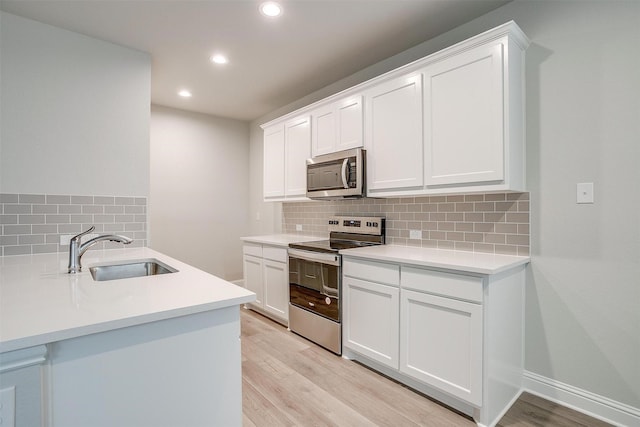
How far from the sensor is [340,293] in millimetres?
2561

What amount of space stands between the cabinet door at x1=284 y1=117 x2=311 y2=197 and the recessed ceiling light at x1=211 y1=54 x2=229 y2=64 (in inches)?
35.3

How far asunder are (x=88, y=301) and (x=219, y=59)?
2.56 m

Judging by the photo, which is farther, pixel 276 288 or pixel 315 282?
pixel 276 288

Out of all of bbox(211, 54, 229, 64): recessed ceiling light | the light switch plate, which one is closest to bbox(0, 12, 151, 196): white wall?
bbox(211, 54, 229, 64): recessed ceiling light

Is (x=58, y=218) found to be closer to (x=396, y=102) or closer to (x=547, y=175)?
(x=396, y=102)

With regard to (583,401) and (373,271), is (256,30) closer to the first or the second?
(373,271)

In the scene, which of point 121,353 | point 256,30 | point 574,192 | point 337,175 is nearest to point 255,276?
point 337,175

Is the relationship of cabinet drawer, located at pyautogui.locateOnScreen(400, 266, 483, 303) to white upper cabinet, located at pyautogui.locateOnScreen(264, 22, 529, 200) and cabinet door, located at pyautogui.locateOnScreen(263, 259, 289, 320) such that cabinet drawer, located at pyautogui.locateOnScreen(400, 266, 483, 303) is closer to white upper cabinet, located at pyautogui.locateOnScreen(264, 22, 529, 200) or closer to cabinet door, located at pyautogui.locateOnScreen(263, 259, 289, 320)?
white upper cabinet, located at pyautogui.locateOnScreen(264, 22, 529, 200)

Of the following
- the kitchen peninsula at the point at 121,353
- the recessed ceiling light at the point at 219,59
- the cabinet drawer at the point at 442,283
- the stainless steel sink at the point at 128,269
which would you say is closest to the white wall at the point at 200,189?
the recessed ceiling light at the point at 219,59

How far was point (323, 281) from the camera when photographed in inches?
107

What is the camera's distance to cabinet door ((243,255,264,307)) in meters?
3.58

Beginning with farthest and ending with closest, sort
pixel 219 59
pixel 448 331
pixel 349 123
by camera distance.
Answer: pixel 219 59 < pixel 349 123 < pixel 448 331

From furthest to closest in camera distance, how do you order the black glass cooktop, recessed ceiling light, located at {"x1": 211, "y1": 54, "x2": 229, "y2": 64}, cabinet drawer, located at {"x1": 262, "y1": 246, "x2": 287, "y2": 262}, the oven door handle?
cabinet drawer, located at {"x1": 262, "y1": 246, "x2": 287, "y2": 262}, recessed ceiling light, located at {"x1": 211, "y1": 54, "x2": 229, "y2": 64}, the black glass cooktop, the oven door handle

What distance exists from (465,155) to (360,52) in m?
1.43
